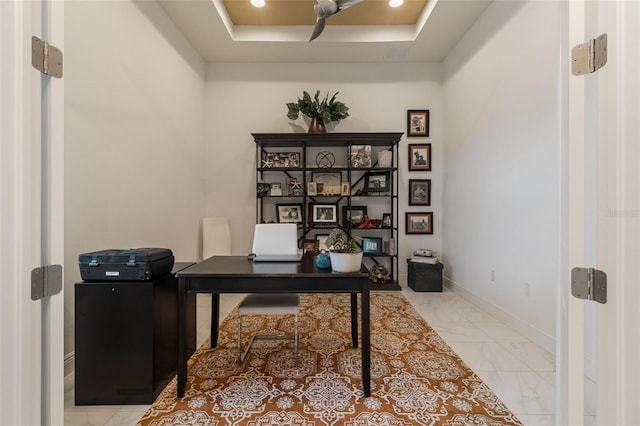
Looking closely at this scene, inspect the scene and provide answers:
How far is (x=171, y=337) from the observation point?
1.88 metres

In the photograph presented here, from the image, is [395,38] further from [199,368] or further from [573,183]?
[199,368]

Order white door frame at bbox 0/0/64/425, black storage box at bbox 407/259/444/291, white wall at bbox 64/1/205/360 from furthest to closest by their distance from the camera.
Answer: black storage box at bbox 407/259/444/291, white wall at bbox 64/1/205/360, white door frame at bbox 0/0/64/425

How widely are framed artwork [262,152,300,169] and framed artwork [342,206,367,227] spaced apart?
101 centimetres

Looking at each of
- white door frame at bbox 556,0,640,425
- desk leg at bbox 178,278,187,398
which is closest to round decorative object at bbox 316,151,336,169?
desk leg at bbox 178,278,187,398

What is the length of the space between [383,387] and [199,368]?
1313 mm

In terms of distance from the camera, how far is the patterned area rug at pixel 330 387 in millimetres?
1555

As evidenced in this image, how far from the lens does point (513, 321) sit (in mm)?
2676

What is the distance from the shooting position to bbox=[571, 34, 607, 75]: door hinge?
0.78m

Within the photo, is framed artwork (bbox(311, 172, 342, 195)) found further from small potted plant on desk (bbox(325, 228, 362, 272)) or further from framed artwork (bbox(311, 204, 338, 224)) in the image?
small potted plant on desk (bbox(325, 228, 362, 272))

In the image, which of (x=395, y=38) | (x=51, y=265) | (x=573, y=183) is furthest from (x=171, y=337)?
(x=395, y=38)

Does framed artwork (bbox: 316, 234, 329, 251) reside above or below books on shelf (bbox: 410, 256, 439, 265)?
above

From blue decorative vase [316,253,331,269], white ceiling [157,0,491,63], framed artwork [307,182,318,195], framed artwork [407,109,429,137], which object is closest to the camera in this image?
blue decorative vase [316,253,331,269]

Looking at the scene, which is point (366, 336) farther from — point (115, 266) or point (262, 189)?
point (262, 189)
